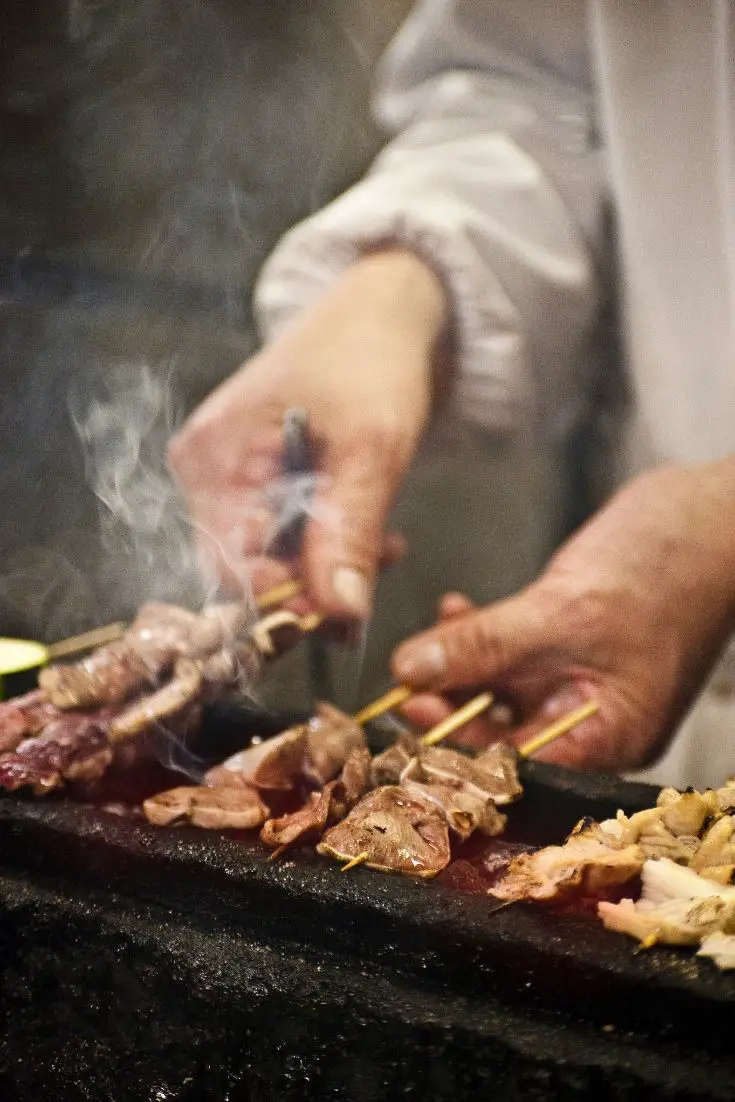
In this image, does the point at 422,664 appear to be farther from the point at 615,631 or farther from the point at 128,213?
the point at 128,213

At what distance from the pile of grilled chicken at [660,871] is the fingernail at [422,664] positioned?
3.41 ft

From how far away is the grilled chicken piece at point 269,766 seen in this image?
106 inches

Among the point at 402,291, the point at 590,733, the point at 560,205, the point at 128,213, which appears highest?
the point at 128,213

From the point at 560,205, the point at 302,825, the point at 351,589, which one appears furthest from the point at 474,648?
the point at 560,205

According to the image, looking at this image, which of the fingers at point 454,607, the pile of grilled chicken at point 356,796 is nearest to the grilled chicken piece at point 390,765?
the pile of grilled chicken at point 356,796

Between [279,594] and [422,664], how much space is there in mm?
683

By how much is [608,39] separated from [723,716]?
119 inches

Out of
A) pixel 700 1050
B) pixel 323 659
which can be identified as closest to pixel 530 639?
pixel 700 1050

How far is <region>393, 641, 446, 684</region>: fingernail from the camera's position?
3242mm

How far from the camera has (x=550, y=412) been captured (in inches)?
207

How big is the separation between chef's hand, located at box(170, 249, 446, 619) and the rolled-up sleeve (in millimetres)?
234

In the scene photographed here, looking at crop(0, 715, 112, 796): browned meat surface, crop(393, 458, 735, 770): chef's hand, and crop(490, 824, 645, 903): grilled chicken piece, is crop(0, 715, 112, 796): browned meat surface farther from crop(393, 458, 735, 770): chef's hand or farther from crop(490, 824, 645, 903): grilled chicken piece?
crop(490, 824, 645, 903): grilled chicken piece

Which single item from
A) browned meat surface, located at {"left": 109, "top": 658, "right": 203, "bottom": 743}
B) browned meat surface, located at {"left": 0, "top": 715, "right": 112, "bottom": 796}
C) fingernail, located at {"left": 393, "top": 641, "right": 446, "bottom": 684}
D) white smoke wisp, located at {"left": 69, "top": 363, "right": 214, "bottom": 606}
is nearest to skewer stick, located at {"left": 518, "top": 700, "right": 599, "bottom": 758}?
fingernail, located at {"left": 393, "top": 641, "right": 446, "bottom": 684}

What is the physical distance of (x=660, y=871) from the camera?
2.01 metres
